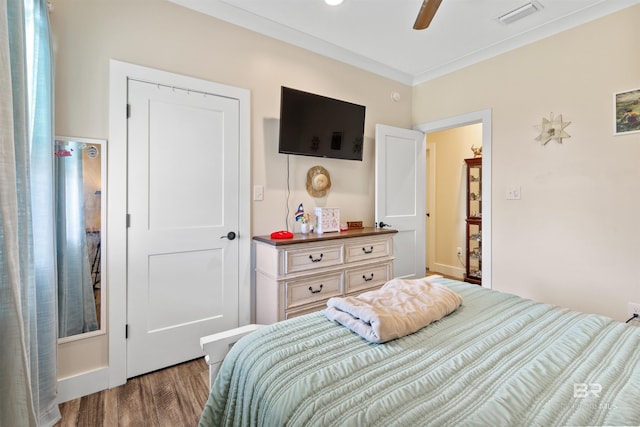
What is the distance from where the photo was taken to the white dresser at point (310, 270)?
224 centimetres

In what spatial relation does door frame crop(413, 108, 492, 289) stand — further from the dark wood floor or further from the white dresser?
the dark wood floor

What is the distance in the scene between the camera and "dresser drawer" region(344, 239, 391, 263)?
2.60m

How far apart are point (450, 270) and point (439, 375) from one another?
430 cm

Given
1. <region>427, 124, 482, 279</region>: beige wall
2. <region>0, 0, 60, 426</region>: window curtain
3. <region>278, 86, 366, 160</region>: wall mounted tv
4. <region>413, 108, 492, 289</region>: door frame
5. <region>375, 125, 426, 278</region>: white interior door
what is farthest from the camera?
<region>427, 124, 482, 279</region>: beige wall

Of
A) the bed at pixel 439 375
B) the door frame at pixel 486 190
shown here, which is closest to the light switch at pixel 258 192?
the bed at pixel 439 375

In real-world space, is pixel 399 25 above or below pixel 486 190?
above

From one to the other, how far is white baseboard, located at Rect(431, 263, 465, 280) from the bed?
351cm

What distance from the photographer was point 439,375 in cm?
90

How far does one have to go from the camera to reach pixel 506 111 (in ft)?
9.59

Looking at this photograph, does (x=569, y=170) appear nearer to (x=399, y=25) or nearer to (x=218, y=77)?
(x=399, y=25)

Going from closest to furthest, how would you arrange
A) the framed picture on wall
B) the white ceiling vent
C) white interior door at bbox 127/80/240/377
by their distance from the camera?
1. white interior door at bbox 127/80/240/377
2. the framed picture on wall
3. the white ceiling vent

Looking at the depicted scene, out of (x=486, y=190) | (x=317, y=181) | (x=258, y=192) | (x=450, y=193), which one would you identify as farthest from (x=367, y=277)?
(x=450, y=193)

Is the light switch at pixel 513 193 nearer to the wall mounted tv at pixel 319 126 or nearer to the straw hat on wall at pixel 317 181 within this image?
the wall mounted tv at pixel 319 126

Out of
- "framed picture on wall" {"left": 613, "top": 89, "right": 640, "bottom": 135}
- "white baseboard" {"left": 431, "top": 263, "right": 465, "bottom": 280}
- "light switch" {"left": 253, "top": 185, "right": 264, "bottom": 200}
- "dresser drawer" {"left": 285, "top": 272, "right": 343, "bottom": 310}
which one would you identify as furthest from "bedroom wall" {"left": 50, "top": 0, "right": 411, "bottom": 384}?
"white baseboard" {"left": 431, "top": 263, "right": 465, "bottom": 280}
